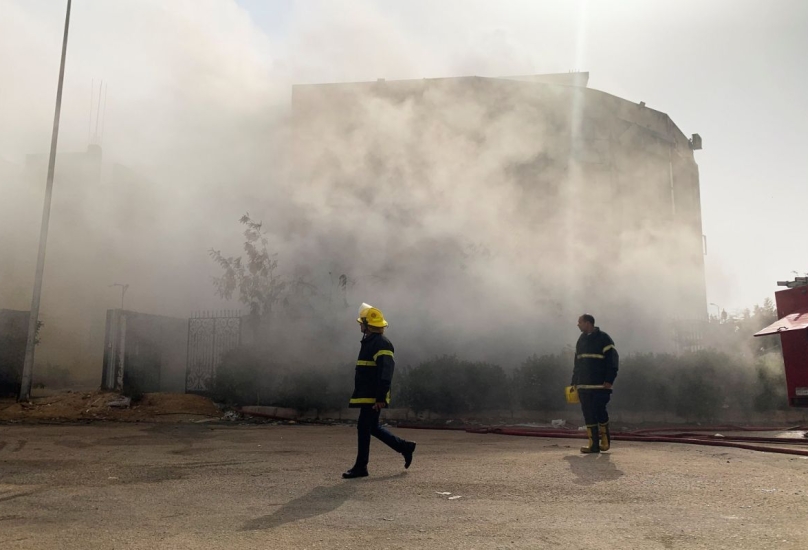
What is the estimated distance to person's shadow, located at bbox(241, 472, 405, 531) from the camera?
340 cm

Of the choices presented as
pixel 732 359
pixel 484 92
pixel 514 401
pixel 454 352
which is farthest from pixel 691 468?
pixel 484 92

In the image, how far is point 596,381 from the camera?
630 cm

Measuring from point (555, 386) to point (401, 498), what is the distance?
23.8ft

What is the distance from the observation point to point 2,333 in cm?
1316

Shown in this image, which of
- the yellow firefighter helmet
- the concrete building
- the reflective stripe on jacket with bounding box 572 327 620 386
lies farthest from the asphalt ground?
the concrete building

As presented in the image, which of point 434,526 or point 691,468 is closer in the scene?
point 434,526

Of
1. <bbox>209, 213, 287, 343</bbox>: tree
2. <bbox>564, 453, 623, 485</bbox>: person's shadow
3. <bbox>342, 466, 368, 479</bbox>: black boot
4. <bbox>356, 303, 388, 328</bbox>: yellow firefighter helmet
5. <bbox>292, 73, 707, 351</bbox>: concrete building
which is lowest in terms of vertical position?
<bbox>342, 466, 368, 479</bbox>: black boot

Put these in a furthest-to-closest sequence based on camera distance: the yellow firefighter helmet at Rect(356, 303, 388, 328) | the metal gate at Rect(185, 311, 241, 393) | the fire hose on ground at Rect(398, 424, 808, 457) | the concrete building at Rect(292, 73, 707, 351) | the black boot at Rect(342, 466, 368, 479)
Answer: the concrete building at Rect(292, 73, 707, 351)
the metal gate at Rect(185, 311, 241, 393)
the fire hose on ground at Rect(398, 424, 808, 457)
the yellow firefighter helmet at Rect(356, 303, 388, 328)
the black boot at Rect(342, 466, 368, 479)

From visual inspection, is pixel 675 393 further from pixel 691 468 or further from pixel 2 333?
pixel 2 333

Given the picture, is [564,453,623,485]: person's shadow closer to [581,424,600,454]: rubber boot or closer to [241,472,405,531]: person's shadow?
[581,424,600,454]: rubber boot

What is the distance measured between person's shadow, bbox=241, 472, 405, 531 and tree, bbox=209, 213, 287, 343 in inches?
343

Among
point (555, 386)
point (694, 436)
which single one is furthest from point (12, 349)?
point (694, 436)

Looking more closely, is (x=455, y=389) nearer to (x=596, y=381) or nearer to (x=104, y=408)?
(x=596, y=381)

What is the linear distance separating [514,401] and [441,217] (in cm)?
546
